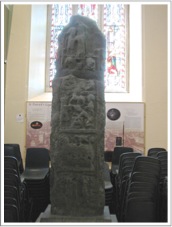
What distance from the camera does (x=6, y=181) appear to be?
2.88 meters

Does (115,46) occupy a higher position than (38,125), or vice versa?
(115,46)

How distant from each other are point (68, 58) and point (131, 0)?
3.06 ft

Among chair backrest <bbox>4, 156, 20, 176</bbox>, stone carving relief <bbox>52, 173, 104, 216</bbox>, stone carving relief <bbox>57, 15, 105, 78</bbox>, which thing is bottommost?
stone carving relief <bbox>52, 173, 104, 216</bbox>

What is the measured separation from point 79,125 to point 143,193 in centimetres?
→ 94

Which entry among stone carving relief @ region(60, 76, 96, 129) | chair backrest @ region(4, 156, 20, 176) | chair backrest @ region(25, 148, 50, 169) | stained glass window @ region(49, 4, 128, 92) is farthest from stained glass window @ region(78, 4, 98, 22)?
chair backrest @ region(4, 156, 20, 176)

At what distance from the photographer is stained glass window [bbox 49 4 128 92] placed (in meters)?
7.77

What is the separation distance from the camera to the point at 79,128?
2820 mm

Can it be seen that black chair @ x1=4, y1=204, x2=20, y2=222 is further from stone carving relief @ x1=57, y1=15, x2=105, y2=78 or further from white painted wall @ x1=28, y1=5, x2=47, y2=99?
white painted wall @ x1=28, y1=5, x2=47, y2=99

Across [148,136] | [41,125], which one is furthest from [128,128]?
[41,125]

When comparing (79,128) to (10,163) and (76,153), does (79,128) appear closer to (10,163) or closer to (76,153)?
(76,153)

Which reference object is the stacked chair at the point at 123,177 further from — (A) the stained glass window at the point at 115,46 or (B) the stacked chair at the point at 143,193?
(A) the stained glass window at the point at 115,46

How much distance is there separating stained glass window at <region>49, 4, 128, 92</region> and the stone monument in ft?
15.8

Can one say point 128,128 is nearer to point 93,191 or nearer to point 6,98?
point 6,98

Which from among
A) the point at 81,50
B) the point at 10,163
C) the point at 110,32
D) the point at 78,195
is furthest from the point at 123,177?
the point at 110,32
